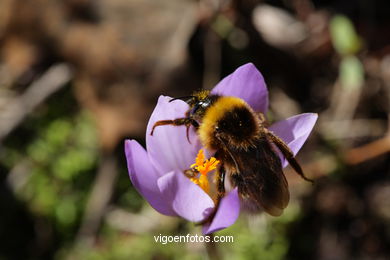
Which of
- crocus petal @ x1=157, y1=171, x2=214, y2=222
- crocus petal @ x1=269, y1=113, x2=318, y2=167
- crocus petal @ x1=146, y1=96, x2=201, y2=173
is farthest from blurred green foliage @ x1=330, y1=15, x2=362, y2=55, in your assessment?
crocus petal @ x1=157, y1=171, x2=214, y2=222

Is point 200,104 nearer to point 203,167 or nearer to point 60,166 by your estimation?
point 203,167

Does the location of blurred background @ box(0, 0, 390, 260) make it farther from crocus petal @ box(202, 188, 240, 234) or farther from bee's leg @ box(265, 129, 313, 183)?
crocus petal @ box(202, 188, 240, 234)

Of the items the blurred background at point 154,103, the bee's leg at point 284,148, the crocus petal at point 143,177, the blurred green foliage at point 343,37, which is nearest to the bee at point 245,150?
the bee's leg at point 284,148

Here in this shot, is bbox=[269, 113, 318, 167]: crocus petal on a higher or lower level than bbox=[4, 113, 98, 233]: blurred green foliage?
higher

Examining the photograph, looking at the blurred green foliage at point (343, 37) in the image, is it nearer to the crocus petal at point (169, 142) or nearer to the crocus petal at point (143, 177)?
the crocus petal at point (169, 142)

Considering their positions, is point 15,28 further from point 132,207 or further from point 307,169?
point 307,169

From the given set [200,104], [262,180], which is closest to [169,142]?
[200,104]

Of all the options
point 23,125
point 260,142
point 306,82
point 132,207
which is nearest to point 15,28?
point 23,125
